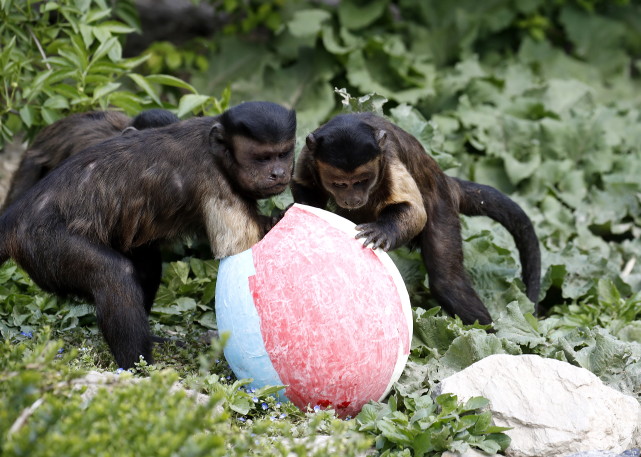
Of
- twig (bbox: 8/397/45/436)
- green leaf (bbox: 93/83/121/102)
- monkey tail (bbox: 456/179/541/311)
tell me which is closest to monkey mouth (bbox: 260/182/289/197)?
monkey tail (bbox: 456/179/541/311)

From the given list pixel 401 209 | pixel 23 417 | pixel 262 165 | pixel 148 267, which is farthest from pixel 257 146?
pixel 23 417

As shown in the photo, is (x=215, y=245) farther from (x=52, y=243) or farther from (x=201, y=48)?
(x=201, y=48)

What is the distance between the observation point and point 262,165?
560 cm

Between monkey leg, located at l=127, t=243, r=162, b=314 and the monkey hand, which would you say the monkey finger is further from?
monkey leg, located at l=127, t=243, r=162, b=314

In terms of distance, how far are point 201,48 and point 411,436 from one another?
7.61 meters

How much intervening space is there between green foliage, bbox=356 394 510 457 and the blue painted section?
60cm

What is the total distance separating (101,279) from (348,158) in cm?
167

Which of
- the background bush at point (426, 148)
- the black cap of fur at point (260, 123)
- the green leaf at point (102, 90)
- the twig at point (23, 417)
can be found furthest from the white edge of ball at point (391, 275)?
the green leaf at point (102, 90)

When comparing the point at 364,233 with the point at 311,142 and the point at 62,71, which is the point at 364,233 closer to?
the point at 311,142

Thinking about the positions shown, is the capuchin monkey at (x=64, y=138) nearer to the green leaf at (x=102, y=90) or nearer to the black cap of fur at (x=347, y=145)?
the green leaf at (x=102, y=90)

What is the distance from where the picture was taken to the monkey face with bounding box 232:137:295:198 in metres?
5.56

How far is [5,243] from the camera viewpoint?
559 centimetres

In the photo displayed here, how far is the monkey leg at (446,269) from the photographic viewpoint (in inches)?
256

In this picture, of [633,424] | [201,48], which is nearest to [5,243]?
[633,424]
